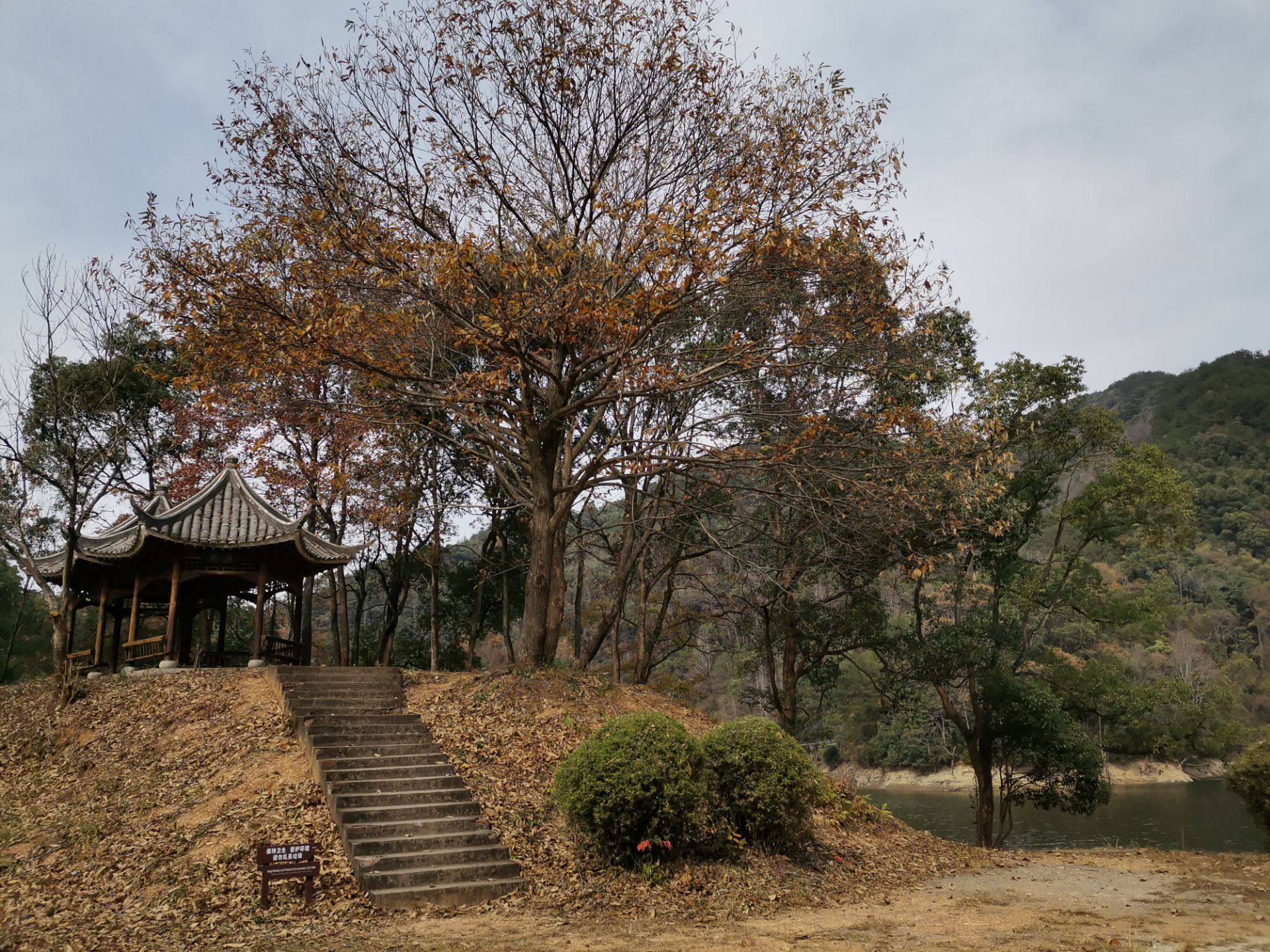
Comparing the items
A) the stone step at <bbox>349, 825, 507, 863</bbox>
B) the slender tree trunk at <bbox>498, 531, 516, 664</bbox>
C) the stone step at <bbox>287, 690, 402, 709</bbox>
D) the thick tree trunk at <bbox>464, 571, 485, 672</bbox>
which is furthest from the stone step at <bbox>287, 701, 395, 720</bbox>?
the thick tree trunk at <bbox>464, 571, 485, 672</bbox>

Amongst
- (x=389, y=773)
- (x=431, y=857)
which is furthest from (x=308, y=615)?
(x=431, y=857)

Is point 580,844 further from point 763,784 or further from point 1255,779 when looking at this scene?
point 1255,779

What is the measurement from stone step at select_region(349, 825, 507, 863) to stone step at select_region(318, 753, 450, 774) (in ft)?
4.91

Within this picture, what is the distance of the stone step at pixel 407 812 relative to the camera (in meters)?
9.23

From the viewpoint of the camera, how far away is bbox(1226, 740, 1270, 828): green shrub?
1102 centimetres

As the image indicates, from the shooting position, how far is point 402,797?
9766mm

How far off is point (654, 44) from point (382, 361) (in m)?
5.57

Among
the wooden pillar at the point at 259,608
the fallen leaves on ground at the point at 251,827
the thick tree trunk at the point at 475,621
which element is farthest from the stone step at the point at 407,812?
the thick tree trunk at the point at 475,621

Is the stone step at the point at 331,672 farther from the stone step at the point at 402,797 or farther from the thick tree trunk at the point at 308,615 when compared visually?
the thick tree trunk at the point at 308,615

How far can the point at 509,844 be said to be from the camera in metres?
9.18

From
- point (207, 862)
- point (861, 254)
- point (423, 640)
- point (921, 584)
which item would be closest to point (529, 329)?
point (861, 254)

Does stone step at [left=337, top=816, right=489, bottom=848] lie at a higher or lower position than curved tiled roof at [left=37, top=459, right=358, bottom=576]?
lower

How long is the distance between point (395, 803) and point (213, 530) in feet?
29.2

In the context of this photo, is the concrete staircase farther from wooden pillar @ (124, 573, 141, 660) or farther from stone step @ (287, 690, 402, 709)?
wooden pillar @ (124, 573, 141, 660)
